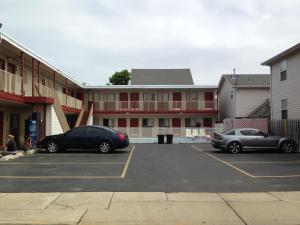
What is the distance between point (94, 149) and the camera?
23.0 meters

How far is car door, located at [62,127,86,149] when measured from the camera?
22.6 meters

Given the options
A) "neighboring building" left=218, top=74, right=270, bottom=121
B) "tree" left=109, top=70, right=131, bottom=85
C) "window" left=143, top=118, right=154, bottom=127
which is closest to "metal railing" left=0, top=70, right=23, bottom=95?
"neighboring building" left=218, top=74, right=270, bottom=121

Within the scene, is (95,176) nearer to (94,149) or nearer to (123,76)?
(94,149)

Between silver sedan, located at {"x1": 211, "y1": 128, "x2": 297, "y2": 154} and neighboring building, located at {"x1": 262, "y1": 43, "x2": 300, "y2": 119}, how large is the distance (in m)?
2.22

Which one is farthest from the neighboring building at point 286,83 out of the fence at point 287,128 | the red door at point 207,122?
the red door at point 207,122

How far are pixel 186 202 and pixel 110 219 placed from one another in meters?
2.14

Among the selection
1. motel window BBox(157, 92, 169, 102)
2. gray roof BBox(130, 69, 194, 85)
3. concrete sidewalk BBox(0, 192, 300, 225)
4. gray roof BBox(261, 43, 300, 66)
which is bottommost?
concrete sidewalk BBox(0, 192, 300, 225)

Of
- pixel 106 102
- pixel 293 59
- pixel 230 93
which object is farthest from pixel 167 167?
pixel 106 102

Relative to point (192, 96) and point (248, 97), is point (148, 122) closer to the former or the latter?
point (192, 96)

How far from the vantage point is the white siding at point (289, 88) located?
80.4ft

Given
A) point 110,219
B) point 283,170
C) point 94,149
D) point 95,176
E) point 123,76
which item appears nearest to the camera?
point 110,219

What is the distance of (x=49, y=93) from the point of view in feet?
92.3

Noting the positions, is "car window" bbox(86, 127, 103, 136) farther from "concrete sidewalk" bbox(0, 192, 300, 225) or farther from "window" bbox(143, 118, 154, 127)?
"window" bbox(143, 118, 154, 127)

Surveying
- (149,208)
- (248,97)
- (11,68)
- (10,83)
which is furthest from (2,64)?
(248,97)
